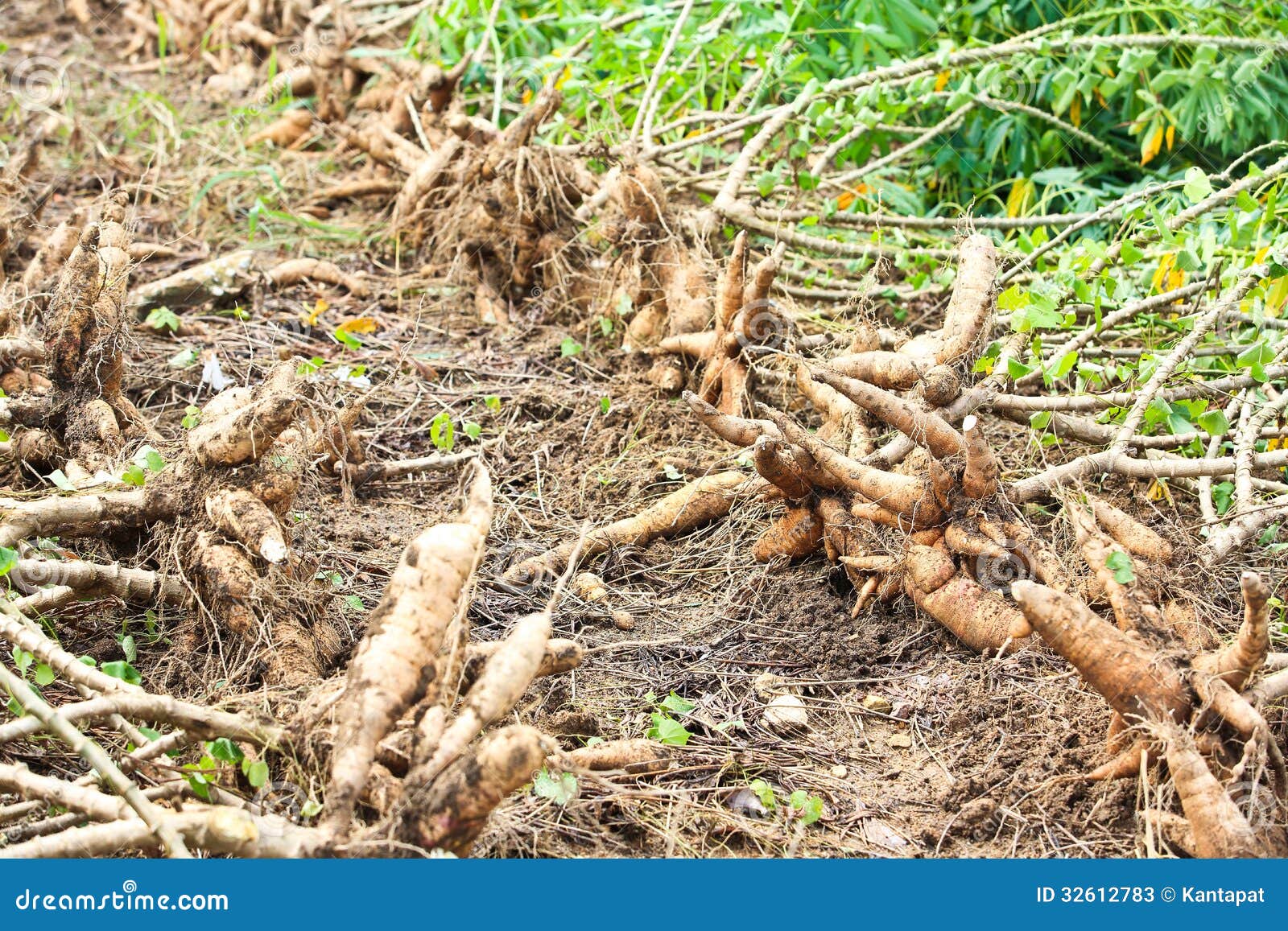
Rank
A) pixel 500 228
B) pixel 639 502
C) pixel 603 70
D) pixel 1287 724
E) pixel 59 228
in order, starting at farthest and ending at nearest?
pixel 603 70, pixel 500 228, pixel 59 228, pixel 639 502, pixel 1287 724

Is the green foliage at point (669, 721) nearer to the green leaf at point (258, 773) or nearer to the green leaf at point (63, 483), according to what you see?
the green leaf at point (258, 773)

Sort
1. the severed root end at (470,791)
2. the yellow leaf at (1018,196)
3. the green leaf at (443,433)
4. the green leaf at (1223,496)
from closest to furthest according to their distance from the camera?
the severed root end at (470,791) → the green leaf at (1223,496) → the green leaf at (443,433) → the yellow leaf at (1018,196)

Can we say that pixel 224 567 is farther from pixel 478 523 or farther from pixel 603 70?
pixel 603 70

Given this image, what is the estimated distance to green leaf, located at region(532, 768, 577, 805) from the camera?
1.86 meters

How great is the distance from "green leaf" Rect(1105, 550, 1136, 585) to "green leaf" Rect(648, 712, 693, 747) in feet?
2.59

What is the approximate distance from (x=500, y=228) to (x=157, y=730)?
219 centimetres

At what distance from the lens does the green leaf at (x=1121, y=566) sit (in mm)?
1900

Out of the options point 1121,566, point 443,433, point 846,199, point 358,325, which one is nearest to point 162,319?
point 358,325

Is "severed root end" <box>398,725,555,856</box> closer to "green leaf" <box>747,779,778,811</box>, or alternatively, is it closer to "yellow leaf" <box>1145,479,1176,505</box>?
"green leaf" <box>747,779,778,811</box>

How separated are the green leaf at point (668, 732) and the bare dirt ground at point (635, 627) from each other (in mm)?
27

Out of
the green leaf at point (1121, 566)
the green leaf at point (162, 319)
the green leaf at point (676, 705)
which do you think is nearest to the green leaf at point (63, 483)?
the green leaf at point (162, 319)

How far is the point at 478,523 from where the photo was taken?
1.76 m

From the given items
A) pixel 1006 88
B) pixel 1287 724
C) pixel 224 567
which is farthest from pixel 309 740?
pixel 1006 88

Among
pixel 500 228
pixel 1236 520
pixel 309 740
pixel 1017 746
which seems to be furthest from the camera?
pixel 500 228
